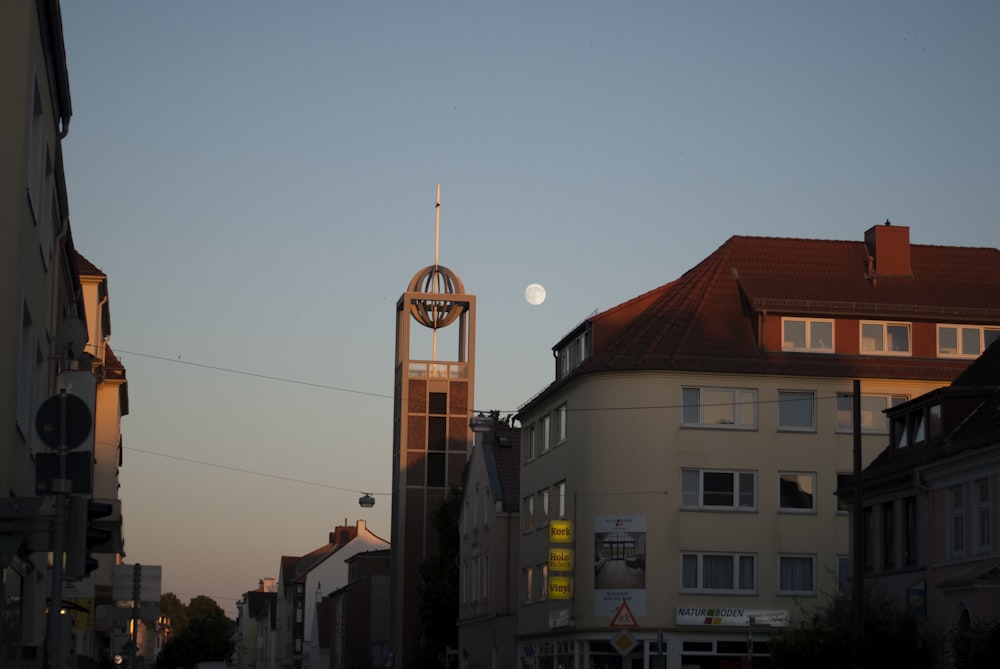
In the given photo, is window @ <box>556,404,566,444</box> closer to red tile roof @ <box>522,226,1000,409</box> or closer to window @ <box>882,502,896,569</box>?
red tile roof @ <box>522,226,1000,409</box>

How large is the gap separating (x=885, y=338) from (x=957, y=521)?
1912 centimetres

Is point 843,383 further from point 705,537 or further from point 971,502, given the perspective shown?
point 971,502

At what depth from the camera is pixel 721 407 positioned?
50.7 m

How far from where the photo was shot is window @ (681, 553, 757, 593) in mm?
49688

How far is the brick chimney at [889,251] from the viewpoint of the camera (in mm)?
55094

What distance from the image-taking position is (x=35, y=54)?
16016mm

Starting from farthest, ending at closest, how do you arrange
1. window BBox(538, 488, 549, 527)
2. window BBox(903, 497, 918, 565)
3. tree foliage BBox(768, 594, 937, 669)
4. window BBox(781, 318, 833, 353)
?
window BBox(538, 488, 549, 527), window BBox(781, 318, 833, 353), window BBox(903, 497, 918, 565), tree foliage BBox(768, 594, 937, 669)

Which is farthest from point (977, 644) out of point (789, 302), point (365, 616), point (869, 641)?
point (365, 616)

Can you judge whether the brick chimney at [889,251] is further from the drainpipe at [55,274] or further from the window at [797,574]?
the drainpipe at [55,274]

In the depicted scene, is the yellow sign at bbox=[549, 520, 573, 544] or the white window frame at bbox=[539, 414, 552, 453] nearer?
the yellow sign at bbox=[549, 520, 573, 544]

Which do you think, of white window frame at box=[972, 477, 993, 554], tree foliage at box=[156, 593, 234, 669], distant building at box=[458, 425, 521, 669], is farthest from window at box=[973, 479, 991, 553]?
tree foliage at box=[156, 593, 234, 669]

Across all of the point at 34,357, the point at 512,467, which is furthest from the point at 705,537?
the point at 34,357

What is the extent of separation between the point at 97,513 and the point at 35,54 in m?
5.15

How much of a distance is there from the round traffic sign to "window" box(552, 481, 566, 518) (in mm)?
42871
